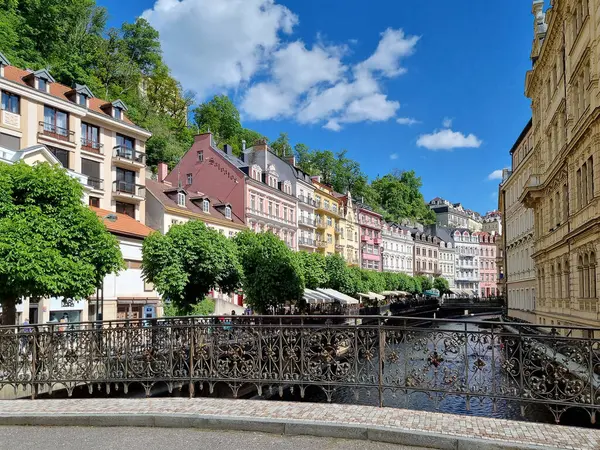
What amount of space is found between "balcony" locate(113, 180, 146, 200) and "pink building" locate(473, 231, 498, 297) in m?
104

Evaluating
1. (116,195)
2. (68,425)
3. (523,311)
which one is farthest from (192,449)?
(523,311)

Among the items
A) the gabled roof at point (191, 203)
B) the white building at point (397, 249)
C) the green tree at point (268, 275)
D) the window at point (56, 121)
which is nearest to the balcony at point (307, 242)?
the gabled roof at point (191, 203)

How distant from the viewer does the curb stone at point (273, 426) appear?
6758 mm

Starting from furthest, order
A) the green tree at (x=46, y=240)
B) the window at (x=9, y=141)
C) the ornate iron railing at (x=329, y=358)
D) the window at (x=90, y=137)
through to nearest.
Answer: the window at (x=90, y=137)
the window at (x=9, y=141)
the green tree at (x=46, y=240)
the ornate iron railing at (x=329, y=358)

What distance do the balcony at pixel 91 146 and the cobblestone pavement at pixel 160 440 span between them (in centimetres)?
3396

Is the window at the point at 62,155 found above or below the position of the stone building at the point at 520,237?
above

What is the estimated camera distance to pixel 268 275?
3158 cm

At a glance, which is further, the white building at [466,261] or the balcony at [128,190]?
the white building at [466,261]

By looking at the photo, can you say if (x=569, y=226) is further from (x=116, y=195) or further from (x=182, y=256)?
(x=116, y=195)

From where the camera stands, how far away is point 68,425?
8.23 m

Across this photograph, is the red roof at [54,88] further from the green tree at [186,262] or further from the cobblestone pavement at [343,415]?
the cobblestone pavement at [343,415]

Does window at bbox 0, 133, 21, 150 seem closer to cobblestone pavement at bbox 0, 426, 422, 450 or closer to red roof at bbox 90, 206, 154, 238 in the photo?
red roof at bbox 90, 206, 154, 238

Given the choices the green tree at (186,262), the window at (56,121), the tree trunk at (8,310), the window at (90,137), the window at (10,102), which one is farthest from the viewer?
the window at (90,137)

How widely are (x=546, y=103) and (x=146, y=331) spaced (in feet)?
89.6
